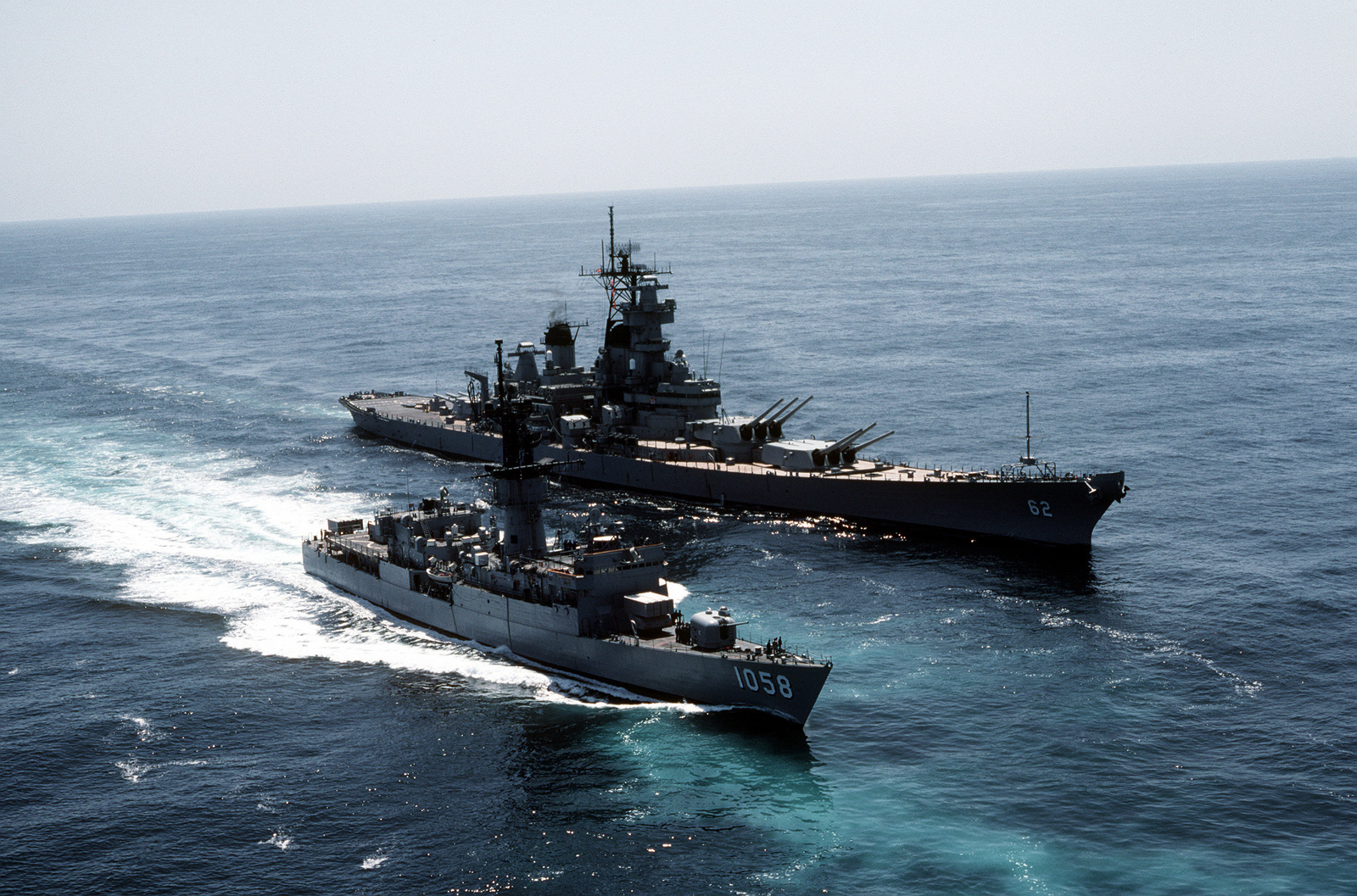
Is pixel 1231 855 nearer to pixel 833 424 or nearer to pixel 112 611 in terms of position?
pixel 112 611

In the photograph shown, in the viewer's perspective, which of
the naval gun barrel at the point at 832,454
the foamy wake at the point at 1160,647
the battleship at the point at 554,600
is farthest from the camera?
the naval gun barrel at the point at 832,454

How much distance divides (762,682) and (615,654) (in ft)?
22.1

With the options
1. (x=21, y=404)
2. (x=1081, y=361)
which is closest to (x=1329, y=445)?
(x=1081, y=361)

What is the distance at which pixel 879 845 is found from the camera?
36062 mm

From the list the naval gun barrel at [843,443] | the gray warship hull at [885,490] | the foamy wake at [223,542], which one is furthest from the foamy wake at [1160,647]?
the naval gun barrel at [843,443]

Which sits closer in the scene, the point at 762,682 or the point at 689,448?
the point at 762,682

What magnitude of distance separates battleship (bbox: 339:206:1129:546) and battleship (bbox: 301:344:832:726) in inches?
172

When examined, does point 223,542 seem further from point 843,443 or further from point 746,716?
point 746,716

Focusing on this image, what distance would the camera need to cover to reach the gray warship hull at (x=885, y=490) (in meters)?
65.6

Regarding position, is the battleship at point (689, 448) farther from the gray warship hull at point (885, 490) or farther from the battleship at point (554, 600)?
the battleship at point (554, 600)

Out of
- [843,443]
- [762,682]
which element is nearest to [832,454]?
[843,443]

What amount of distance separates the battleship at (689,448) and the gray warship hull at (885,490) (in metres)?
0.08

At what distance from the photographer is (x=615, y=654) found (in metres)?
47.6

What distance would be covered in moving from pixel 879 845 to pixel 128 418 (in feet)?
288
